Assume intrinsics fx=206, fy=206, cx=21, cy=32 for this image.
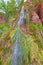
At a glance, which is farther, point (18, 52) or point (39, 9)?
point (39, 9)

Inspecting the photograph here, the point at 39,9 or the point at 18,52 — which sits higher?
the point at 39,9

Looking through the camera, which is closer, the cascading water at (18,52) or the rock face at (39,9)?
the cascading water at (18,52)

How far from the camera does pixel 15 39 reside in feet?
6.98

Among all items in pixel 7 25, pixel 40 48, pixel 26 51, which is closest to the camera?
pixel 26 51

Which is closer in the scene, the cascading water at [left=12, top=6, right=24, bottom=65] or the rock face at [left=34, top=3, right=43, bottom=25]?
the cascading water at [left=12, top=6, right=24, bottom=65]

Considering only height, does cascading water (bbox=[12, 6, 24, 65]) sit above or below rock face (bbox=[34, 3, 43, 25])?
below

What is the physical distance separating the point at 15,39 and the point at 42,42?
16.2 inches

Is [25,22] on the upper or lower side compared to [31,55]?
upper

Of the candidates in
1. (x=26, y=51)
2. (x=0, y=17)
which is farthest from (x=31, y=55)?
(x=0, y=17)

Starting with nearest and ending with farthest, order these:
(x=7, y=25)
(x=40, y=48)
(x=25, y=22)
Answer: (x=40, y=48) → (x=25, y=22) → (x=7, y=25)

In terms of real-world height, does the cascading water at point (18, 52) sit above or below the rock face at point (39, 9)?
below

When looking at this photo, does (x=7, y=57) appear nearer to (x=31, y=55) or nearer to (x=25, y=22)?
(x=31, y=55)

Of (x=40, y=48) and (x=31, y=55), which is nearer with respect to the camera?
→ (x=31, y=55)

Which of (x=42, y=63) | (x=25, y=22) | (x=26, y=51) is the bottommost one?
(x=42, y=63)
